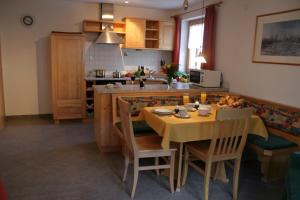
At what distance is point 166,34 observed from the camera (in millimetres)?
6004

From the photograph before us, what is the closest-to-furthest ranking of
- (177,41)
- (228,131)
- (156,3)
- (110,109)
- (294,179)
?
(294,179) < (228,131) < (110,109) < (156,3) < (177,41)

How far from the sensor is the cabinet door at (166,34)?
5945mm

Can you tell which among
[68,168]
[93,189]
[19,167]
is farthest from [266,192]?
[19,167]

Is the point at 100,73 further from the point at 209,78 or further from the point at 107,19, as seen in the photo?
the point at 209,78

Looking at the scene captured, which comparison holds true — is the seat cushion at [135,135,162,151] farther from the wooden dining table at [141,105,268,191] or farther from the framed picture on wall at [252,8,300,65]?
the framed picture on wall at [252,8,300,65]

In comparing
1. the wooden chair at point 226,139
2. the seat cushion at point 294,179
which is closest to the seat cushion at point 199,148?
the wooden chair at point 226,139

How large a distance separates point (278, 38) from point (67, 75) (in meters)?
3.69

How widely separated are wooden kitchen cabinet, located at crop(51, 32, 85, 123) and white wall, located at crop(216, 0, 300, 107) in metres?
2.62

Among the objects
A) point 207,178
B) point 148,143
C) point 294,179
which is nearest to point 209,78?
point 148,143

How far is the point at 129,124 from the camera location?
2535 millimetres

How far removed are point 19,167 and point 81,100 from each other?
7.15 feet

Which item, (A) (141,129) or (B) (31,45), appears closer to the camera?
(A) (141,129)

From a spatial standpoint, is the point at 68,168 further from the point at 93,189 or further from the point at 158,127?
the point at 158,127

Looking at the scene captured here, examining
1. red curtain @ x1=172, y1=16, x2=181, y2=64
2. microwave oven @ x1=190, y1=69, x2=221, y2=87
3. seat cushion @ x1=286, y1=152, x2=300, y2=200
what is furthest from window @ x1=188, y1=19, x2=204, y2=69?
seat cushion @ x1=286, y1=152, x2=300, y2=200
